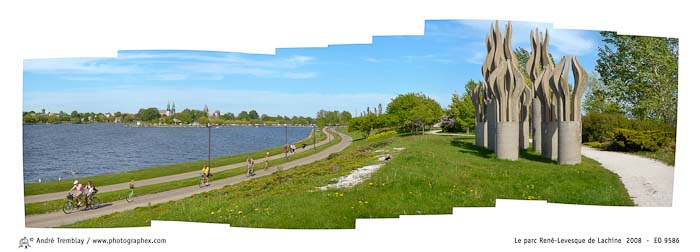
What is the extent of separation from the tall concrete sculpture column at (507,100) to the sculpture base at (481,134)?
0.58 meters

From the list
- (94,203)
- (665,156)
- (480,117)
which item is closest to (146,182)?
(94,203)

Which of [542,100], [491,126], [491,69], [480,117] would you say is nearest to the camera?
[491,69]

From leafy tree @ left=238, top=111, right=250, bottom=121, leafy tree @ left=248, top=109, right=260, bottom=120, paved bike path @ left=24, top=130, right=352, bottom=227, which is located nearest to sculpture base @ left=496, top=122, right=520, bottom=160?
paved bike path @ left=24, top=130, right=352, bottom=227

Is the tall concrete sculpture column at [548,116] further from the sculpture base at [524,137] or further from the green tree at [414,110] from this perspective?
the green tree at [414,110]

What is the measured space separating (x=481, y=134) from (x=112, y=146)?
7.07m

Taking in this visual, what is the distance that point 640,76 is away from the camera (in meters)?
7.76

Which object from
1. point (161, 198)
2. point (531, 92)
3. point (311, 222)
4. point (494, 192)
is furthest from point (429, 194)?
point (161, 198)

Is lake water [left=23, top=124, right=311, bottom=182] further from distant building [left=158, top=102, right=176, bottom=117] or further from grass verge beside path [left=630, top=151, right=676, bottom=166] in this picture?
grass verge beside path [left=630, top=151, right=676, bottom=166]

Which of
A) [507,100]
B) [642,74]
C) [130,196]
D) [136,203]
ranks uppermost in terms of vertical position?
[642,74]

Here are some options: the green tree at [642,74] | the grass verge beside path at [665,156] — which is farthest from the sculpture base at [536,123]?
the grass verge beside path at [665,156]

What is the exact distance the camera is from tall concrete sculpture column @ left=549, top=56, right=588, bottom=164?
745 centimetres

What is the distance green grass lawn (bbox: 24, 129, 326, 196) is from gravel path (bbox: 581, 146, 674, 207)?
5385 millimetres

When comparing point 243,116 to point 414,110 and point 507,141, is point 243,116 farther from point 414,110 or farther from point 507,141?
point 507,141

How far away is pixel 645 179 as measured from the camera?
6.96 m
